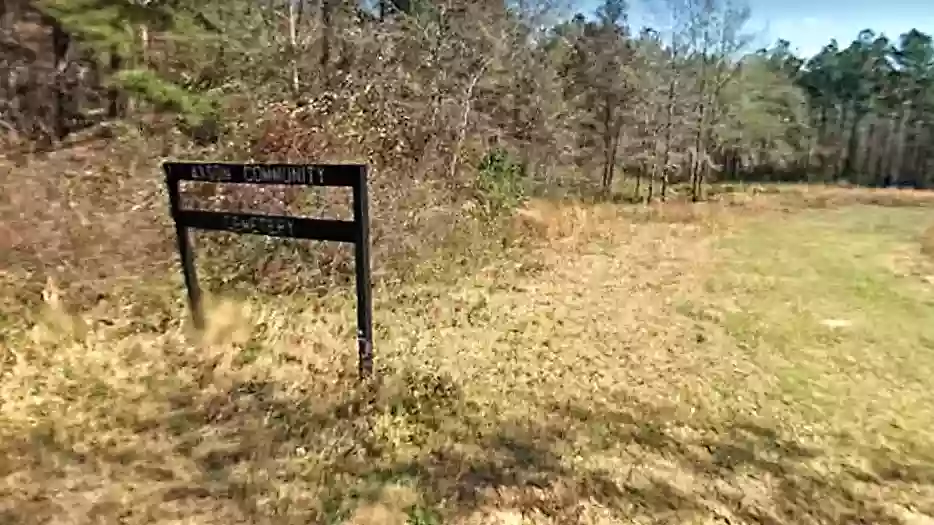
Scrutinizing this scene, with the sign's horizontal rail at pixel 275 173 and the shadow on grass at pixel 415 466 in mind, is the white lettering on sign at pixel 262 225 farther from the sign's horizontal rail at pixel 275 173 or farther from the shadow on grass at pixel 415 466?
the shadow on grass at pixel 415 466

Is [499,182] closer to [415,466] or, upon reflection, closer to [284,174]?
[284,174]

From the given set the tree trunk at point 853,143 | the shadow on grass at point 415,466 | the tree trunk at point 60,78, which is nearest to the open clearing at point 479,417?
the shadow on grass at point 415,466

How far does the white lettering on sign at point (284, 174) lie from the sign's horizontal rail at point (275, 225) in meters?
0.23

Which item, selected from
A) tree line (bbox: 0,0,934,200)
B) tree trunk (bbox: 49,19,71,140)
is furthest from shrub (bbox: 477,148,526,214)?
tree trunk (bbox: 49,19,71,140)

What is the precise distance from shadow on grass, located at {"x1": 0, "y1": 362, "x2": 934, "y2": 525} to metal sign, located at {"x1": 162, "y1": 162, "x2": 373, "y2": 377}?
0.41 metres

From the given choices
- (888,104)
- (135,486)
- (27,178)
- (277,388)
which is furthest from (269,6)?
(888,104)

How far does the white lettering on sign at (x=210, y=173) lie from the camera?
408 centimetres

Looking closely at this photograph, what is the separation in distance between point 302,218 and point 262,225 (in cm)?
33

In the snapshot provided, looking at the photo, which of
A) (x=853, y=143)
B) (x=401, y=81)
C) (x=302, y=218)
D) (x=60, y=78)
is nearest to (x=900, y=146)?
(x=853, y=143)

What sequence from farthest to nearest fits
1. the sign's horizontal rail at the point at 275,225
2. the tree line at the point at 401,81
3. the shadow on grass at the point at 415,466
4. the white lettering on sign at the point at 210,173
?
1. the tree line at the point at 401,81
2. the white lettering on sign at the point at 210,173
3. the sign's horizontal rail at the point at 275,225
4. the shadow on grass at the point at 415,466

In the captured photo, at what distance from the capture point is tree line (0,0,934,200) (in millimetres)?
6652

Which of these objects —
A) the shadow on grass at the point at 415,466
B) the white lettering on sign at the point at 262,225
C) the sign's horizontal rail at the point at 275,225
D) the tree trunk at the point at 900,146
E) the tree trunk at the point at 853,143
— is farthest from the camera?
the tree trunk at the point at 853,143

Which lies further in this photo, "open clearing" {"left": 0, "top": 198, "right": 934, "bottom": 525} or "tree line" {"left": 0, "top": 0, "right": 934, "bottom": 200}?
"tree line" {"left": 0, "top": 0, "right": 934, "bottom": 200}

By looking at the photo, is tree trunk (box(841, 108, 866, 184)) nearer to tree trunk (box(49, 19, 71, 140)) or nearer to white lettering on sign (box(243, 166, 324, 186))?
tree trunk (box(49, 19, 71, 140))
